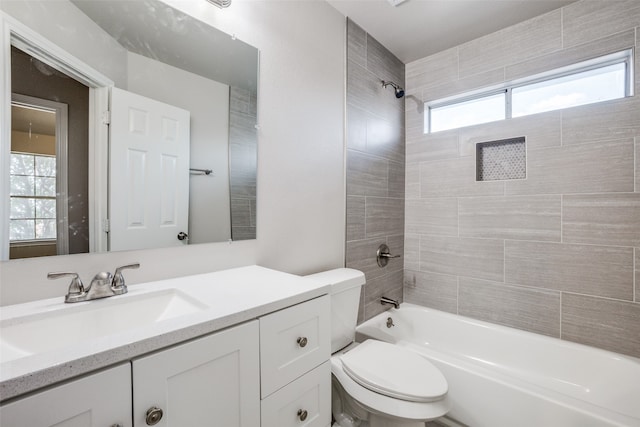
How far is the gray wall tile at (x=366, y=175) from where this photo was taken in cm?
198

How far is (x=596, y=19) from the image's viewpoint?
176cm

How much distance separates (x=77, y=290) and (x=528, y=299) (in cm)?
252

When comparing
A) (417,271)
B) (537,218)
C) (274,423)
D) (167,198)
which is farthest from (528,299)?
(167,198)

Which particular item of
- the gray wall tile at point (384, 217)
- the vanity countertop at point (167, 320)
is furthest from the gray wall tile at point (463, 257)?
the vanity countertop at point (167, 320)

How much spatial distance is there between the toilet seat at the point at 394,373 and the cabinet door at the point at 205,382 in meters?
0.65

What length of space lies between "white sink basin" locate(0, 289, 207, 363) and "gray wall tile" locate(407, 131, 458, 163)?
7.17 feet

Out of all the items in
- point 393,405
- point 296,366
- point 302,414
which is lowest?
point 393,405

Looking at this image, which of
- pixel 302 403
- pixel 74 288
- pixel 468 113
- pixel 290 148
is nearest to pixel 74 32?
pixel 74 288

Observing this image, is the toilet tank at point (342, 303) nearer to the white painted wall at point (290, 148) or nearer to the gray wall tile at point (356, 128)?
the white painted wall at point (290, 148)

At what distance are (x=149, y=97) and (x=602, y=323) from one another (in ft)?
9.00

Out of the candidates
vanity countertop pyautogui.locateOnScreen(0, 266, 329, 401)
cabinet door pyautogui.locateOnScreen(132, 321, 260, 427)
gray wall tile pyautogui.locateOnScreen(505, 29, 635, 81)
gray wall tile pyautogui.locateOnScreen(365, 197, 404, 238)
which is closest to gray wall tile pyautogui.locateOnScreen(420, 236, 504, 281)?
gray wall tile pyautogui.locateOnScreen(365, 197, 404, 238)

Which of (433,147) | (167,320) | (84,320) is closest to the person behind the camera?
(167,320)

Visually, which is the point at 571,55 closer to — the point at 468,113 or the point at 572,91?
the point at 572,91

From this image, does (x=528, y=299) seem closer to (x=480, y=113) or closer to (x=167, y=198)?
(x=480, y=113)
